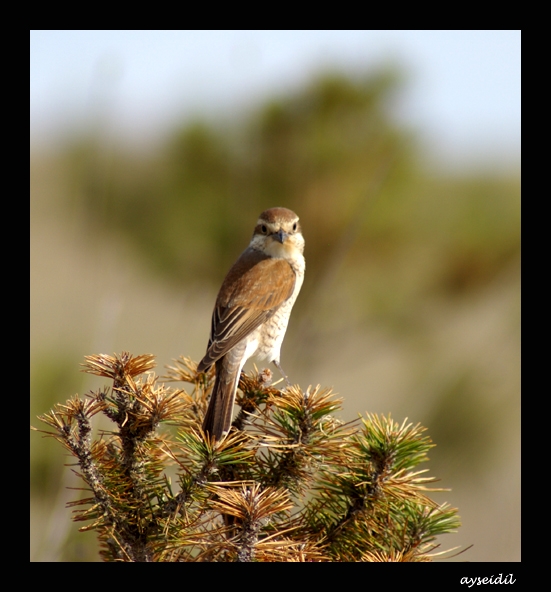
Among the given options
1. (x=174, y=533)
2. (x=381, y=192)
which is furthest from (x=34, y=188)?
(x=174, y=533)

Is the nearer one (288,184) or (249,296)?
(249,296)

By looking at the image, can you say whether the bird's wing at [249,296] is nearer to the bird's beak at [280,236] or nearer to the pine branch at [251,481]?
the bird's beak at [280,236]

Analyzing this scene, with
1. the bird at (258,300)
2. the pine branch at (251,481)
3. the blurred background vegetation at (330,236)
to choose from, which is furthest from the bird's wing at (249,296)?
the pine branch at (251,481)

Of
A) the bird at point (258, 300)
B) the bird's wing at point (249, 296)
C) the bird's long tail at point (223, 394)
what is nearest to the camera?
the bird's long tail at point (223, 394)

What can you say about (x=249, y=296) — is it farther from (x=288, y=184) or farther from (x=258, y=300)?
(x=288, y=184)

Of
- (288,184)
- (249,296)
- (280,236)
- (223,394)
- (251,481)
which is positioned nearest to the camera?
(251,481)

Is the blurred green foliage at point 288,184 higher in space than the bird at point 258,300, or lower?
higher

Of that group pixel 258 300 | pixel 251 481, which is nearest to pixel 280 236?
pixel 258 300

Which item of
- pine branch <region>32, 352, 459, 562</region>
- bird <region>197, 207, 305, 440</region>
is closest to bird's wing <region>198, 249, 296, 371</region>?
bird <region>197, 207, 305, 440</region>
